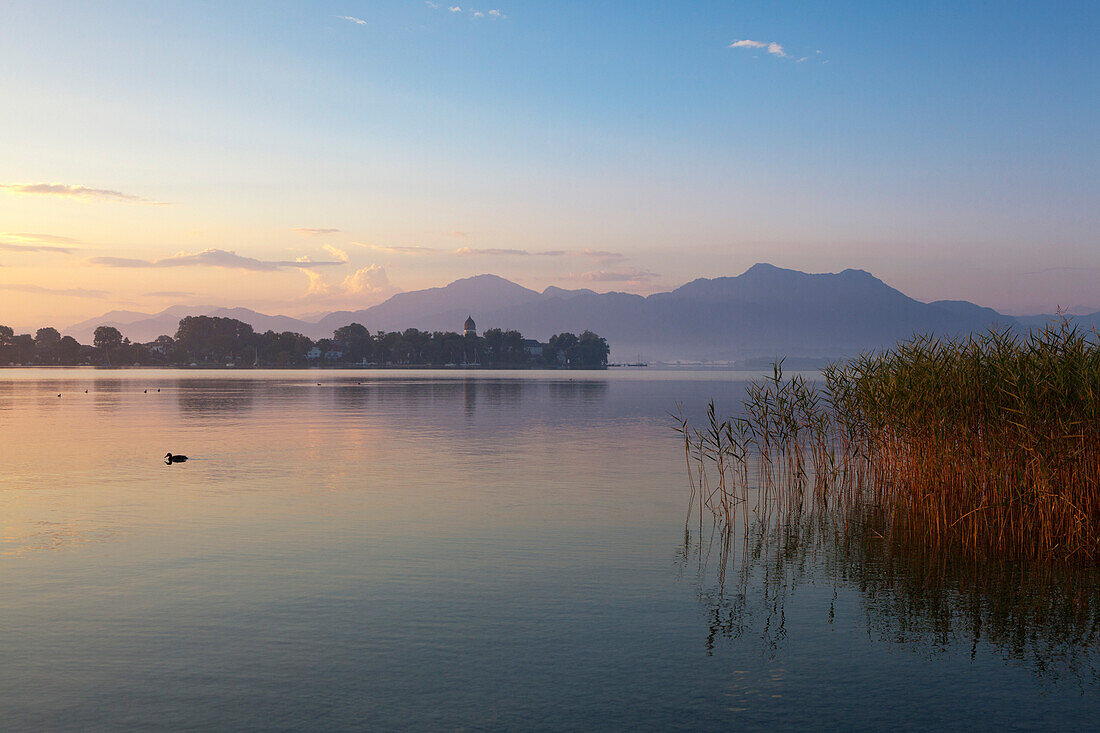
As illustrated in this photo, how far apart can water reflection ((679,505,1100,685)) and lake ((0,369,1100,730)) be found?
0.30 feet

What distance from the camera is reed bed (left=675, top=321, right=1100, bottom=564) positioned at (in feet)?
73.8

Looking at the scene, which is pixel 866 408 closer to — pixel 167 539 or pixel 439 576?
pixel 439 576

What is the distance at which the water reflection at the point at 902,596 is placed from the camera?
16078 mm

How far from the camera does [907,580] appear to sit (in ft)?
67.4

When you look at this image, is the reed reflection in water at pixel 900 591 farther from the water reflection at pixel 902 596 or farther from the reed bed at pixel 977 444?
the reed bed at pixel 977 444

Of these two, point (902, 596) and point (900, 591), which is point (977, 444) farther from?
point (902, 596)

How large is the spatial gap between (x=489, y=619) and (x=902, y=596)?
9231 millimetres

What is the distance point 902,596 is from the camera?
63.2 ft

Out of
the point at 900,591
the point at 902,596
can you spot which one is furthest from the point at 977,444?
the point at 902,596

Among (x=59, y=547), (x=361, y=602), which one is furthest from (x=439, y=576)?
(x=59, y=547)

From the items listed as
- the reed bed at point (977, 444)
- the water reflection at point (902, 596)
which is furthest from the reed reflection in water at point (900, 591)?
the reed bed at point (977, 444)

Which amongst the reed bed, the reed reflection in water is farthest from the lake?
the reed bed

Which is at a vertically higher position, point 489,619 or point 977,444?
point 977,444

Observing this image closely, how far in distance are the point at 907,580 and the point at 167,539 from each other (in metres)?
19.7
